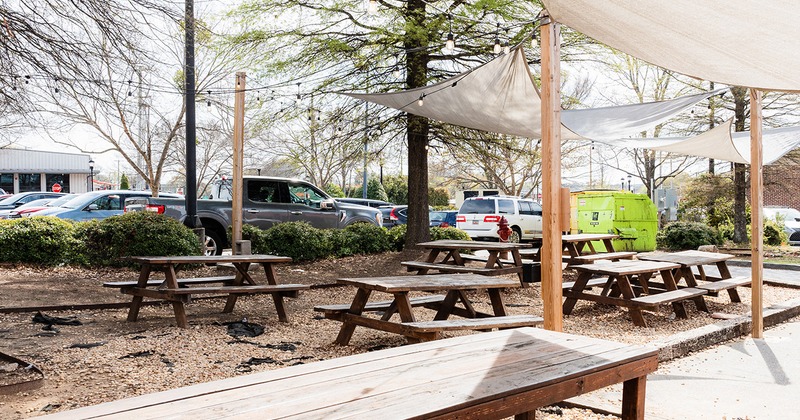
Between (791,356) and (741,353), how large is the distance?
1.51 ft

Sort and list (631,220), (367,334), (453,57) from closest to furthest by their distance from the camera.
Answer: (367,334), (453,57), (631,220)

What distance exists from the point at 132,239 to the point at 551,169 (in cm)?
827

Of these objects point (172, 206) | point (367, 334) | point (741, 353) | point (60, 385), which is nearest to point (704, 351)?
point (741, 353)

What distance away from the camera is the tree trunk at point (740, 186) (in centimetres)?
1955

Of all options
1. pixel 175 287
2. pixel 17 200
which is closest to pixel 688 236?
pixel 175 287

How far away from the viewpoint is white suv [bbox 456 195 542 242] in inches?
822

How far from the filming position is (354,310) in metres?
5.71

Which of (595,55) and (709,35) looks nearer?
(709,35)

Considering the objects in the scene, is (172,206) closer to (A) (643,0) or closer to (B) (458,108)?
(B) (458,108)

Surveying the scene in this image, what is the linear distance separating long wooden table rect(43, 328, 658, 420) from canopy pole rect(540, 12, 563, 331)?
131 centimetres

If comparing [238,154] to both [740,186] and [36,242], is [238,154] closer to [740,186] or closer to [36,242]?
[36,242]

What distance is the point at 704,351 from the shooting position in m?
6.39

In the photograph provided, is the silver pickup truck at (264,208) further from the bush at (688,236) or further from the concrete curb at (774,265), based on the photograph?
the bush at (688,236)

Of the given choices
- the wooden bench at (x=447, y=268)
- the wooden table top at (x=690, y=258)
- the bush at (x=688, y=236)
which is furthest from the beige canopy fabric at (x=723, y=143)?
the bush at (x=688, y=236)
